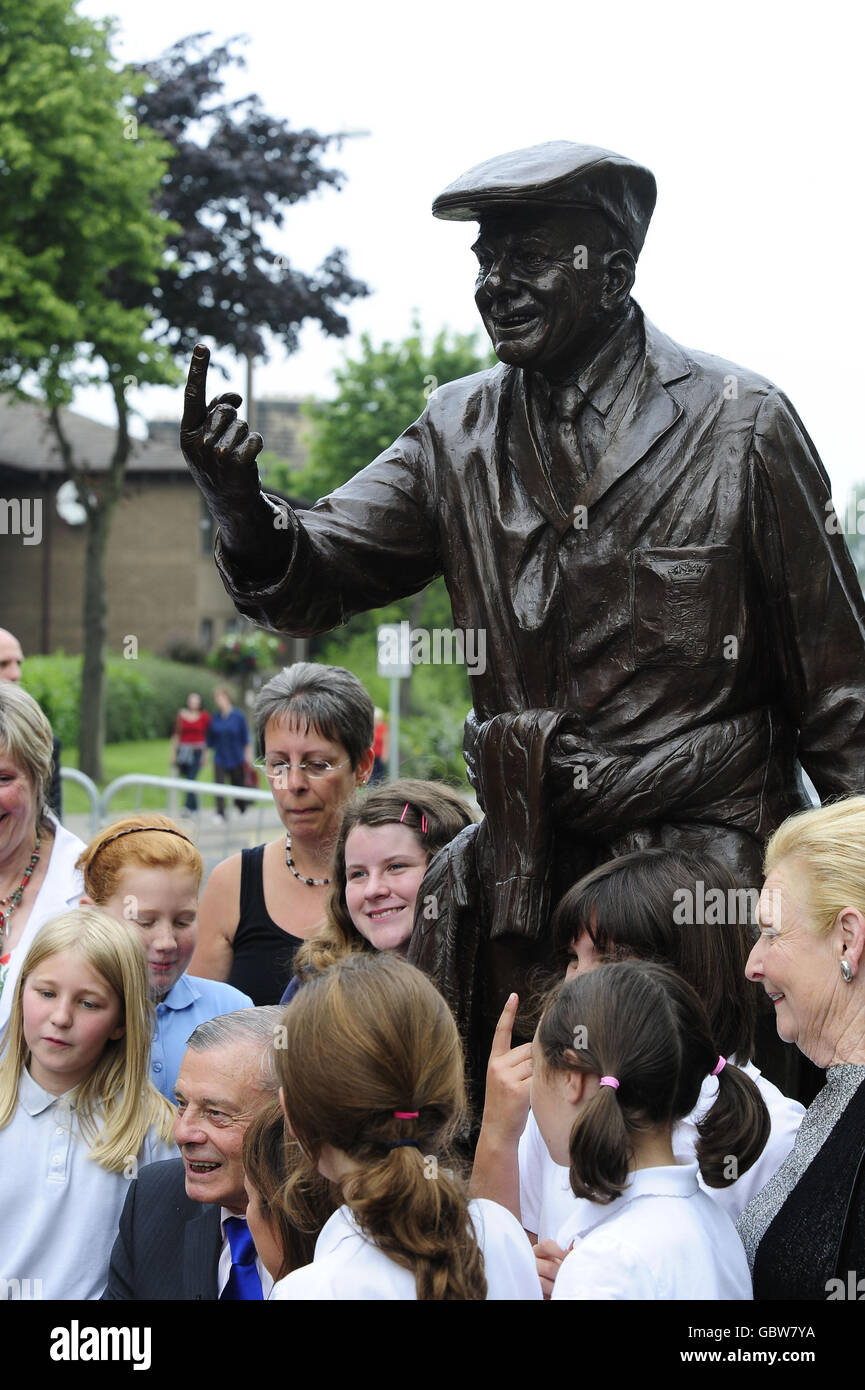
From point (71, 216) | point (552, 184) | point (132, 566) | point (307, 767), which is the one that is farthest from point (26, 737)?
point (132, 566)

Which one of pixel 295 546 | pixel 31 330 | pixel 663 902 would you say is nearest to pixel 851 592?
pixel 663 902

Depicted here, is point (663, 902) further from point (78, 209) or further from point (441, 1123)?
point (78, 209)

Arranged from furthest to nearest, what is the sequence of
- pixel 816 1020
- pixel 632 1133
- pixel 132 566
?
pixel 132 566, pixel 816 1020, pixel 632 1133

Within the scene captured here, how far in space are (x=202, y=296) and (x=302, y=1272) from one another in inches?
965

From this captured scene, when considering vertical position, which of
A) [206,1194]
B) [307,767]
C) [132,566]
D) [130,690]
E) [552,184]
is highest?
[132,566]

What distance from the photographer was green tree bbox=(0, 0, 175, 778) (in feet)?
73.7

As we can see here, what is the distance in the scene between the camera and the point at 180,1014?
4098mm

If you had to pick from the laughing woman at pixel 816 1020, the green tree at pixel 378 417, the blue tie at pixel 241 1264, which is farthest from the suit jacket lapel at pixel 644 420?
the green tree at pixel 378 417

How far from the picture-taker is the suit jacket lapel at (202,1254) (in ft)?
10.2

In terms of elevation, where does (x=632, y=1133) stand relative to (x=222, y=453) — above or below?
below

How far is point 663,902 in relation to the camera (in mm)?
3021

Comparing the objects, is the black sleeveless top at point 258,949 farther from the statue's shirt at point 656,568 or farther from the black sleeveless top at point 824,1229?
the black sleeveless top at point 824,1229

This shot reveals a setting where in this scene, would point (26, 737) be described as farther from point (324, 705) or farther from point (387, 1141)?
point (387, 1141)

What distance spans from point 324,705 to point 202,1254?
1.79 meters
